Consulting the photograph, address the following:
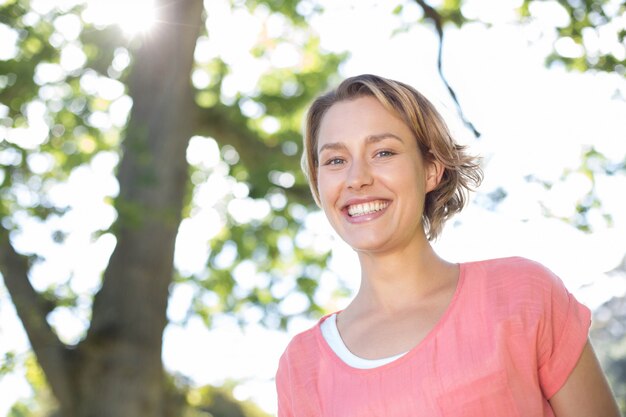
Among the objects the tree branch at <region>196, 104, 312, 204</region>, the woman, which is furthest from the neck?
the tree branch at <region>196, 104, 312, 204</region>

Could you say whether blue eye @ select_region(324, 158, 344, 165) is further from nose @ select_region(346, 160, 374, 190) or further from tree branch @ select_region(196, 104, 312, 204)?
tree branch @ select_region(196, 104, 312, 204)

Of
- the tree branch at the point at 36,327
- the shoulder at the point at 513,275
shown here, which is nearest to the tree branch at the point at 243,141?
the tree branch at the point at 36,327

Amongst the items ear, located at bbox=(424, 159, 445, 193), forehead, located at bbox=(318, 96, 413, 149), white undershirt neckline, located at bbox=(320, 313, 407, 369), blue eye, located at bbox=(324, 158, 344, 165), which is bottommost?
white undershirt neckline, located at bbox=(320, 313, 407, 369)

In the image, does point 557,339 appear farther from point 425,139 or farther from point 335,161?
point 335,161

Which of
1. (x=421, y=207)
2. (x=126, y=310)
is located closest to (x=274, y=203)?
(x=126, y=310)

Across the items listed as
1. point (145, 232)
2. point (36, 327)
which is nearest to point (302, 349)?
point (36, 327)

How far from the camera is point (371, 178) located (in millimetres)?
2512

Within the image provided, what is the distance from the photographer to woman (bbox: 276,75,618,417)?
2303 millimetres

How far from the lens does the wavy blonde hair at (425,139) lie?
258 centimetres

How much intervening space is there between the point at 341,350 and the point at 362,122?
2.09 feet

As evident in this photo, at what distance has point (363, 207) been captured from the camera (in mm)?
2527

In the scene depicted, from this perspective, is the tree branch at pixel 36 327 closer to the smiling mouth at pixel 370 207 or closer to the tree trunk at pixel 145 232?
the tree trunk at pixel 145 232

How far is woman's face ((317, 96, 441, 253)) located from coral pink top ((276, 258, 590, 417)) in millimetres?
234

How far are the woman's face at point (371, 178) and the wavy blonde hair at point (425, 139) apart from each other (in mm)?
31
